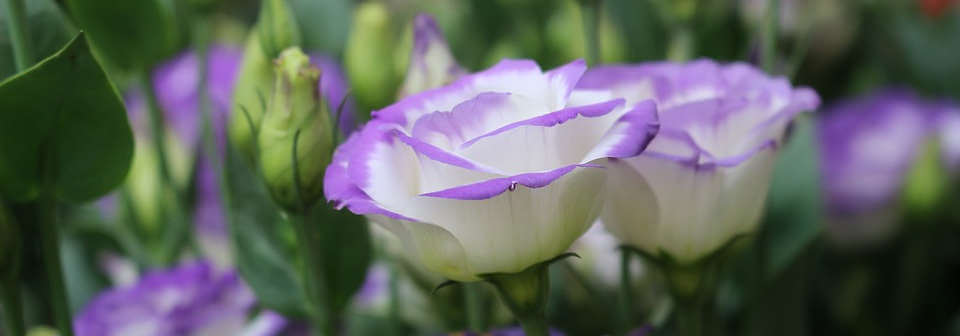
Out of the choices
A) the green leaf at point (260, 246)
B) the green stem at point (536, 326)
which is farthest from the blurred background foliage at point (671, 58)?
the green stem at point (536, 326)

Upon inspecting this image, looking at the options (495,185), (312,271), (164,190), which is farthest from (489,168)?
(164,190)

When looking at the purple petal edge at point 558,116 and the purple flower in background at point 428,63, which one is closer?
the purple petal edge at point 558,116

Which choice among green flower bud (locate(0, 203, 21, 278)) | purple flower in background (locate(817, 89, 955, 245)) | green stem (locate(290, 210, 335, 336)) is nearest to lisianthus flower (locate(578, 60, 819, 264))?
green stem (locate(290, 210, 335, 336))

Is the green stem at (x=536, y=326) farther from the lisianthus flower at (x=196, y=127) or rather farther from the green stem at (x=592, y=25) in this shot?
the lisianthus flower at (x=196, y=127)

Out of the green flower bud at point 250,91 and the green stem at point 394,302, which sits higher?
the green flower bud at point 250,91

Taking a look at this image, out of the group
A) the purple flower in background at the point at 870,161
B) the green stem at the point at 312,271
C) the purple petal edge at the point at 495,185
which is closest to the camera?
the purple petal edge at the point at 495,185

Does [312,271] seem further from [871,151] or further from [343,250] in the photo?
[871,151]

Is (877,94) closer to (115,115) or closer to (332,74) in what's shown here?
(332,74)

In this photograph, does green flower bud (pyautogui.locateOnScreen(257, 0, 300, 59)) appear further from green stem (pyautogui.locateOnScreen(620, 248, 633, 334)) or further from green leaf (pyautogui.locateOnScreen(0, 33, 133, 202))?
green stem (pyautogui.locateOnScreen(620, 248, 633, 334))
